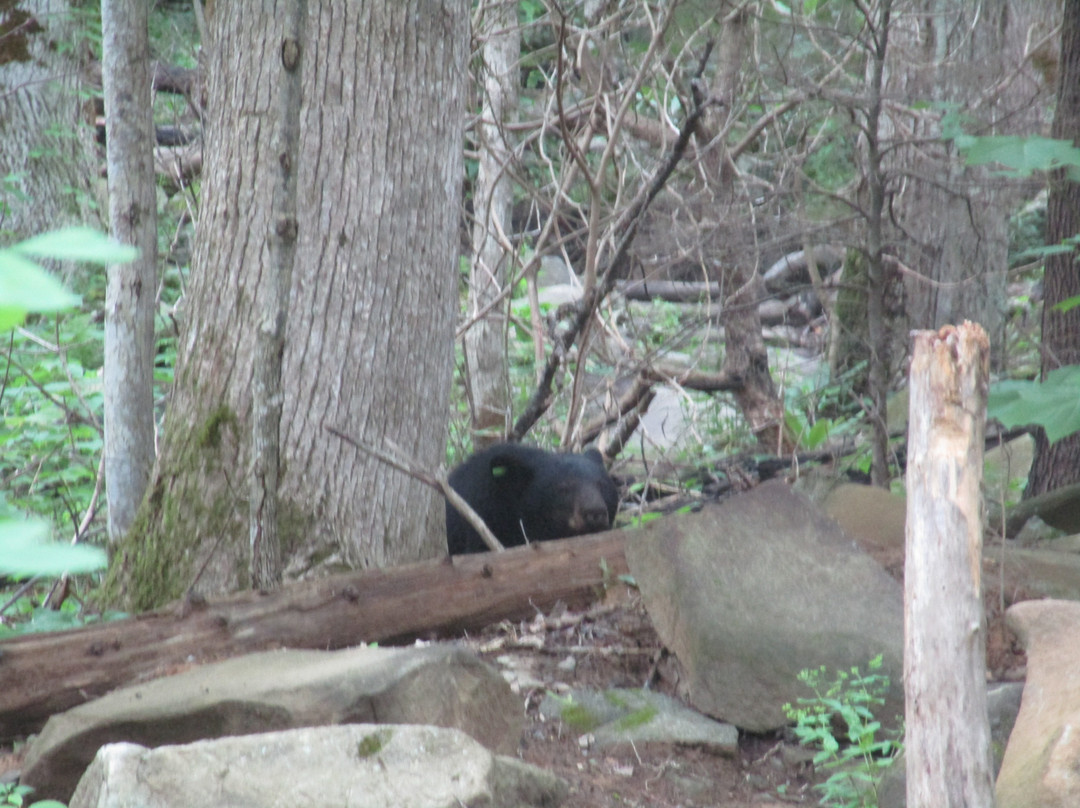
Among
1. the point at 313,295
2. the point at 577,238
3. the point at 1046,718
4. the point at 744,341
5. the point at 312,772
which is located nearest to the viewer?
the point at 312,772

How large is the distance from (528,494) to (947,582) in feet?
14.4

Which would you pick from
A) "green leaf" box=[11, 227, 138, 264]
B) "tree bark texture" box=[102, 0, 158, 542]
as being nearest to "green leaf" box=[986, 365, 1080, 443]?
"green leaf" box=[11, 227, 138, 264]

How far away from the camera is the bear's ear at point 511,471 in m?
6.57

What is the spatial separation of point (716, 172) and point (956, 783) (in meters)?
6.13

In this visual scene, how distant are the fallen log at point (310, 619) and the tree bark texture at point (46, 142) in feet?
26.7

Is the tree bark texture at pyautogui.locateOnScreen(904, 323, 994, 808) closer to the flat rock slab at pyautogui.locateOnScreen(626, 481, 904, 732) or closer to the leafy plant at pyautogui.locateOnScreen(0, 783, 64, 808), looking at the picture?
the flat rock slab at pyautogui.locateOnScreen(626, 481, 904, 732)

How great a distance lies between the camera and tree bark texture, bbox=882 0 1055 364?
604cm

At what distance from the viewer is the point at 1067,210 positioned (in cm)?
604

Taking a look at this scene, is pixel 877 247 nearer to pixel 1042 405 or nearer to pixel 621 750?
pixel 1042 405

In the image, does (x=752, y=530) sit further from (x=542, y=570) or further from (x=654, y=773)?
(x=654, y=773)

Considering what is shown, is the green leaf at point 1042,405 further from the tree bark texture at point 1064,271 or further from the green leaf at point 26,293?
the green leaf at point 26,293

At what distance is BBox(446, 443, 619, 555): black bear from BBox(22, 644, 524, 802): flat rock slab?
3.02m

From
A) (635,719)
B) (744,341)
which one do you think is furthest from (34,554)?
(744,341)

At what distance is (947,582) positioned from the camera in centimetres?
234
